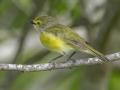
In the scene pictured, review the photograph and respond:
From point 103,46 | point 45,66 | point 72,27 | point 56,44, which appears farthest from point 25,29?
point 45,66

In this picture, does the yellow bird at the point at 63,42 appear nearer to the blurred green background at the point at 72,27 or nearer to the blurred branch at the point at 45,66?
the blurred branch at the point at 45,66

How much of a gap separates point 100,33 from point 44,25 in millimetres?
1218

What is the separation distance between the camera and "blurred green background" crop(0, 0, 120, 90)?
20.7 feet

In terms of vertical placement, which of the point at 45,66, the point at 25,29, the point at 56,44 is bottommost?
the point at 45,66

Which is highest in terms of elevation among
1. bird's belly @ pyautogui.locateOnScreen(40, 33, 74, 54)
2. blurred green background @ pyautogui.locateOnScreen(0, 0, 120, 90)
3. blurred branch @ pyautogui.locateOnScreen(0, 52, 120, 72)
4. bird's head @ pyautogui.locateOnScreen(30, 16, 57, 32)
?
blurred green background @ pyautogui.locateOnScreen(0, 0, 120, 90)

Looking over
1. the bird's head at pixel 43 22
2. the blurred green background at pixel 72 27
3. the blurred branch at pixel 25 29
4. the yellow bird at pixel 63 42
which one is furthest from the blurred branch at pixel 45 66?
the blurred branch at pixel 25 29

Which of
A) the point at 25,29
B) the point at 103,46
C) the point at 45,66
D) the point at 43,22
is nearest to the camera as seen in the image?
the point at 45,66

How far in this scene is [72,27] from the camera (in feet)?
22.5

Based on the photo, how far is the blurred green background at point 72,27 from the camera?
6301mm

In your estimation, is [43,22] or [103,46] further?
[103,46]

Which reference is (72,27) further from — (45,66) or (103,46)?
(45,66)

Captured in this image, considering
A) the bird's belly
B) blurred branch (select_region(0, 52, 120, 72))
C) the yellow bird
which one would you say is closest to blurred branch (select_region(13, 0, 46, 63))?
the yellow bird

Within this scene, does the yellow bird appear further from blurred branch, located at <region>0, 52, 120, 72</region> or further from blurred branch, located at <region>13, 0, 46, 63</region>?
blurred branch, located at <region>13, 0, 46, 63</region>

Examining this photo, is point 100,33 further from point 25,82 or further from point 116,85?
point 25,82
